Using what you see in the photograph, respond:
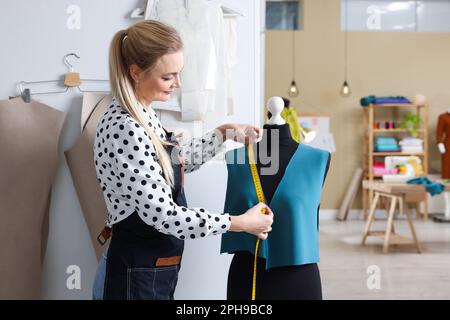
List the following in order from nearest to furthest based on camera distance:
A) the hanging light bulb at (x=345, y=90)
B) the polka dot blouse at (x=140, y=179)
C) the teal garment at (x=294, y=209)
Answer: the polka dot blouse at (x=140, y=179), the teal garment at (x=294, y=209), the hanging light bulb at (x=345, y=90)

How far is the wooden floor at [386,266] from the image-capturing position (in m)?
4.91

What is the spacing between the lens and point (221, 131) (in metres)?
2.26

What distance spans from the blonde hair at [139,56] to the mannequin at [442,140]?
27.4 feet

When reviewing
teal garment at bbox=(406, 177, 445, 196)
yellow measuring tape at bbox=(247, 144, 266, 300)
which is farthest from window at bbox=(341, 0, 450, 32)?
yellow measuring tape at bbox=(247, 144, 266, 300)

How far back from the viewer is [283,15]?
31.8ft

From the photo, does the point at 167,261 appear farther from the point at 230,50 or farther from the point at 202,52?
the point at 230,50

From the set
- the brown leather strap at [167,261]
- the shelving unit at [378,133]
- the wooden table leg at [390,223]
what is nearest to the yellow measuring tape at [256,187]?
the brown leather strap at [167,261]

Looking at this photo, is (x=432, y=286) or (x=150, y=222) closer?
(x=150, y=222)

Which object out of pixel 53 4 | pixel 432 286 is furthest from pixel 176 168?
pixel 432 286

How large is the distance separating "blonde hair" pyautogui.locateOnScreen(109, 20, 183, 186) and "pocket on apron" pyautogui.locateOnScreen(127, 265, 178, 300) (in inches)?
12.5

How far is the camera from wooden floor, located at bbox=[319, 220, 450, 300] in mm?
4910

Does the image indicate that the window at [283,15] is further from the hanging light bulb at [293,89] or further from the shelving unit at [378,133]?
the shelving unit at [378,133]
